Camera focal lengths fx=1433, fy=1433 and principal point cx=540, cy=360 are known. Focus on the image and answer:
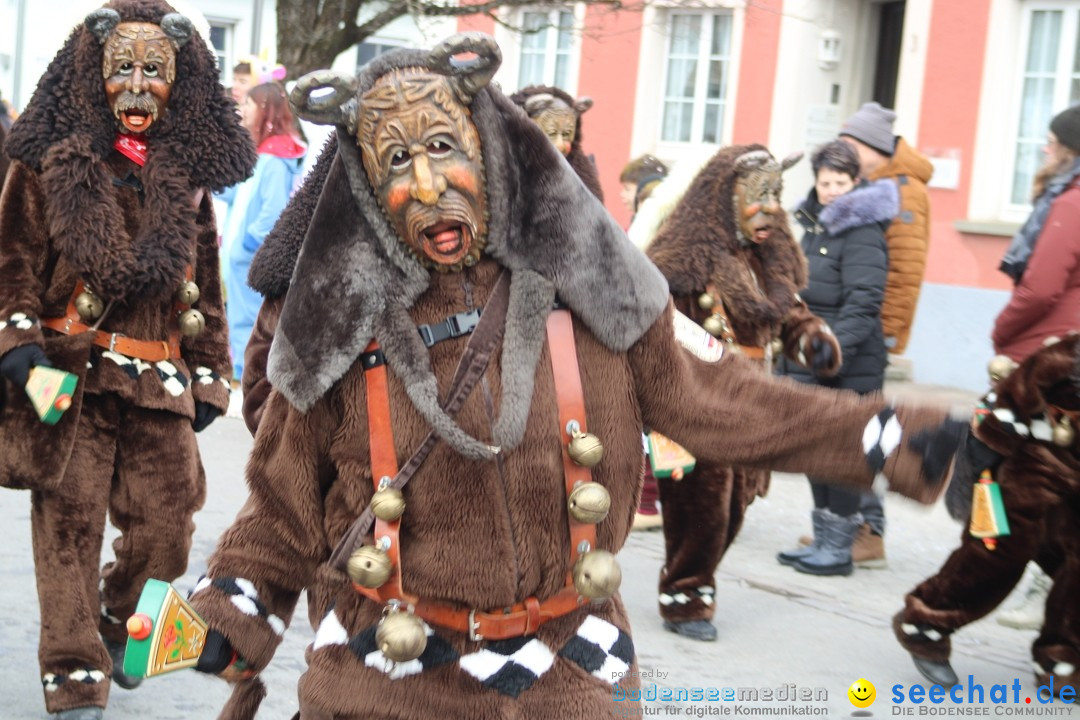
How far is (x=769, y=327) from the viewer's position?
546 centimetres

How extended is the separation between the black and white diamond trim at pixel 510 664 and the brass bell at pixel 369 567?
0.23m

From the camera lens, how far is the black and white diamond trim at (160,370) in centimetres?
418

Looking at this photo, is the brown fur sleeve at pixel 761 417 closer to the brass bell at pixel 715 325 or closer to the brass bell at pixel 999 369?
the brass bell at pixel 999 369

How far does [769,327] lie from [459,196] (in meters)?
3.10

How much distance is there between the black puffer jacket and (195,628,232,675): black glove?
4.20 m

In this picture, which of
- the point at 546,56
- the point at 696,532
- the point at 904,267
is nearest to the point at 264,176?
the point at 904,267

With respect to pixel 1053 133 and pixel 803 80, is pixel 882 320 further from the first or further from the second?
pixel 803 80

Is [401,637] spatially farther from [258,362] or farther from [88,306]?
[88,306]

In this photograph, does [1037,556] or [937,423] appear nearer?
[937,423]

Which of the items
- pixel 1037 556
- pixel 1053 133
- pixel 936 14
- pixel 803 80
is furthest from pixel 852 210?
pixel 803 80

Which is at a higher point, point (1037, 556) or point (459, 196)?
point (459, 196)

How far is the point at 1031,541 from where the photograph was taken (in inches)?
178

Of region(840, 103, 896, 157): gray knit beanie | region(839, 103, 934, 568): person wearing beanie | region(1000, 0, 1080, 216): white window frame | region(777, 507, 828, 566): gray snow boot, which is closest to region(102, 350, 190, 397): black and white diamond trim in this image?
region(777, 507, 828, 566): gray snow boot

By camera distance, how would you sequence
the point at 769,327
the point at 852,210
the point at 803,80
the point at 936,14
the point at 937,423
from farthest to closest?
the point at 803,80 → the point at 936,14 → the point at 852,210 → the point at 769,327 → the point at 937,423
